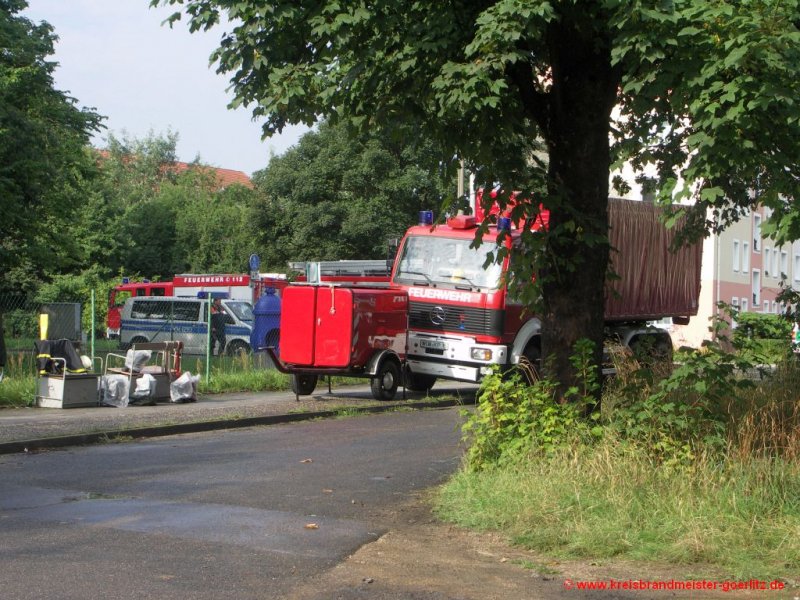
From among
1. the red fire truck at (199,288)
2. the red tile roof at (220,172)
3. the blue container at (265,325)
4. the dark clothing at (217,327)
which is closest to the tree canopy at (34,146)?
the red fire truck at (199,288)

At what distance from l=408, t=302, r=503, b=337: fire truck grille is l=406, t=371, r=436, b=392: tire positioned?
4.68ft

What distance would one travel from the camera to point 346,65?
9688 millimetres

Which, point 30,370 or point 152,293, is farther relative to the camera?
point 152,293

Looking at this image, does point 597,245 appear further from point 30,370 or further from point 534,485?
point 30,370

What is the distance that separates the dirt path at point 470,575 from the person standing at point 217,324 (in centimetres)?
2387

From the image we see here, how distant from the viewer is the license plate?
64.4ft

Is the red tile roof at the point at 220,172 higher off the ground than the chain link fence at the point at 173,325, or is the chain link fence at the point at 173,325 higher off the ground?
the red tile roof at the point at 220,172

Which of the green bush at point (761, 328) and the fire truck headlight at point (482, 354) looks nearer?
the green bush at point (761, 328)

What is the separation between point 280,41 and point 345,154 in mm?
40882

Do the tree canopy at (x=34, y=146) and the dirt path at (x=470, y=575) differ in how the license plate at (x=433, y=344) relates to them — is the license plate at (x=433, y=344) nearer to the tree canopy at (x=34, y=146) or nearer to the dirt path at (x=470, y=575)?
the dirt path at (x=470, y=575)

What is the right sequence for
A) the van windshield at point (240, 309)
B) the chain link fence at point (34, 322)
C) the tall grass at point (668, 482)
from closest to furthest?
1. the tall grass at point (668, 482)
2. the chain link fence at point (34, 322)
3. the van windshield at point (240, 309)

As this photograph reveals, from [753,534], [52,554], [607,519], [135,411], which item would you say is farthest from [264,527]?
[135,411]

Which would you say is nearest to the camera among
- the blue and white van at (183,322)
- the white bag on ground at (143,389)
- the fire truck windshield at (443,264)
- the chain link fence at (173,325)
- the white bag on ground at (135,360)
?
the white bag on ground at (143,389)

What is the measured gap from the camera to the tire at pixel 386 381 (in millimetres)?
18766
